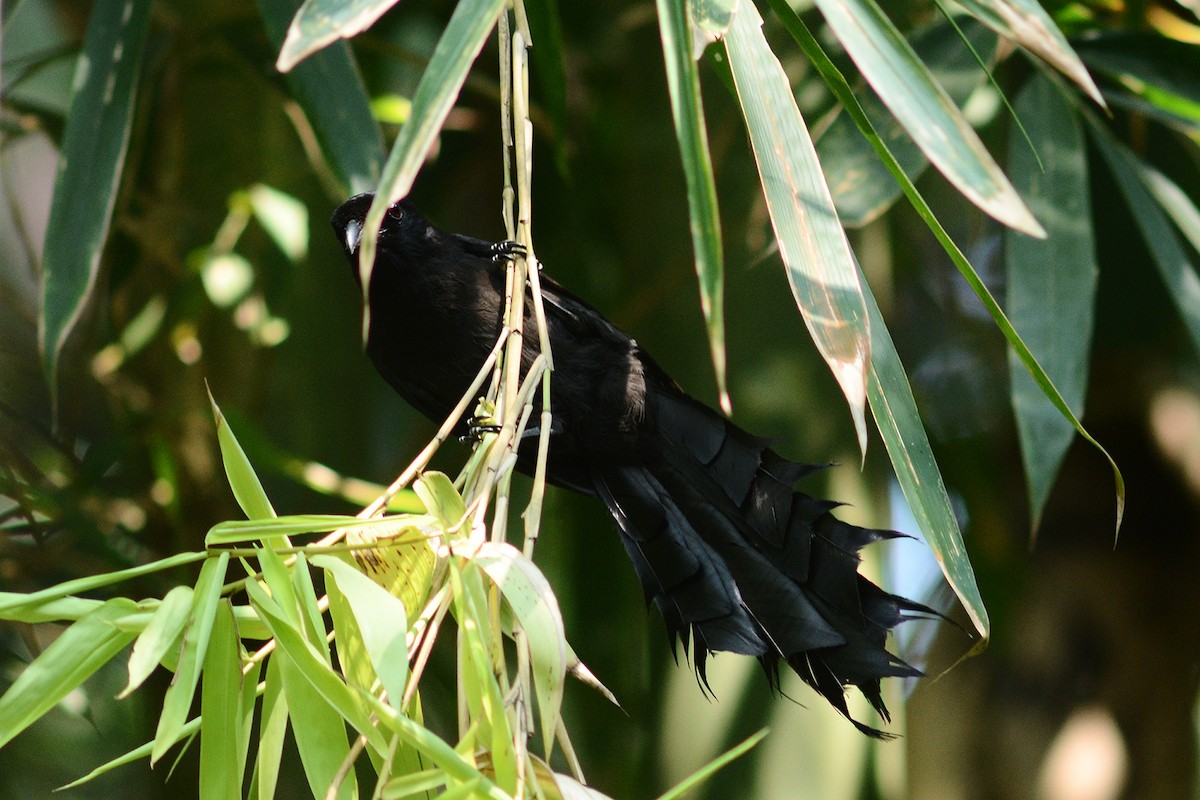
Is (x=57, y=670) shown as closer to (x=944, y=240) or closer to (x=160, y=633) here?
(x=160, y=633)

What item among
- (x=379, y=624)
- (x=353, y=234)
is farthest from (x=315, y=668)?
(x=353, y=234)

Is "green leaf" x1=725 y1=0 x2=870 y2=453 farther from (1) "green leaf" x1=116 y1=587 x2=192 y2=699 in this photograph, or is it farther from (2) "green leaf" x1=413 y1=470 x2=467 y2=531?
(1) "green leaf" x1=116 y1=587 x2=192 y2=699

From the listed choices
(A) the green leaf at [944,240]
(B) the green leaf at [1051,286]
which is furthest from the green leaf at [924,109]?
(B) the green leaf at [1051,286]

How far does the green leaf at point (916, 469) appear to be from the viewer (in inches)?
37.4

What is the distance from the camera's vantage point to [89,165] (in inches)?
61.6

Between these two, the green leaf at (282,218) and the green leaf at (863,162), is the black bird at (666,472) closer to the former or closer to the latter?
the green leaf at (863,162)

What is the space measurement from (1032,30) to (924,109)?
0.09 metres

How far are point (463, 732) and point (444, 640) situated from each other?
5.84 ft

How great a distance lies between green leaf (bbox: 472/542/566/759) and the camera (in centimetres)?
79

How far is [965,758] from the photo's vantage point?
2.23 metres

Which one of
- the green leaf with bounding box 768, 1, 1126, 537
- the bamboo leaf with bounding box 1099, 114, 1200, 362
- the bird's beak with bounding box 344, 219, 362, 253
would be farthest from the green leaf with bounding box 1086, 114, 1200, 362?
the bird's beak with bounding box 344, 219, 362, 253

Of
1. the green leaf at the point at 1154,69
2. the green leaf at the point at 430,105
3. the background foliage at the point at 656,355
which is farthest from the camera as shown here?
the background foliage at the point at 656,355

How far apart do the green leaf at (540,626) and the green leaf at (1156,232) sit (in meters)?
1.21

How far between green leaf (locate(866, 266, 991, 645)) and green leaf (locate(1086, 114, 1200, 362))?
2.75 ft
